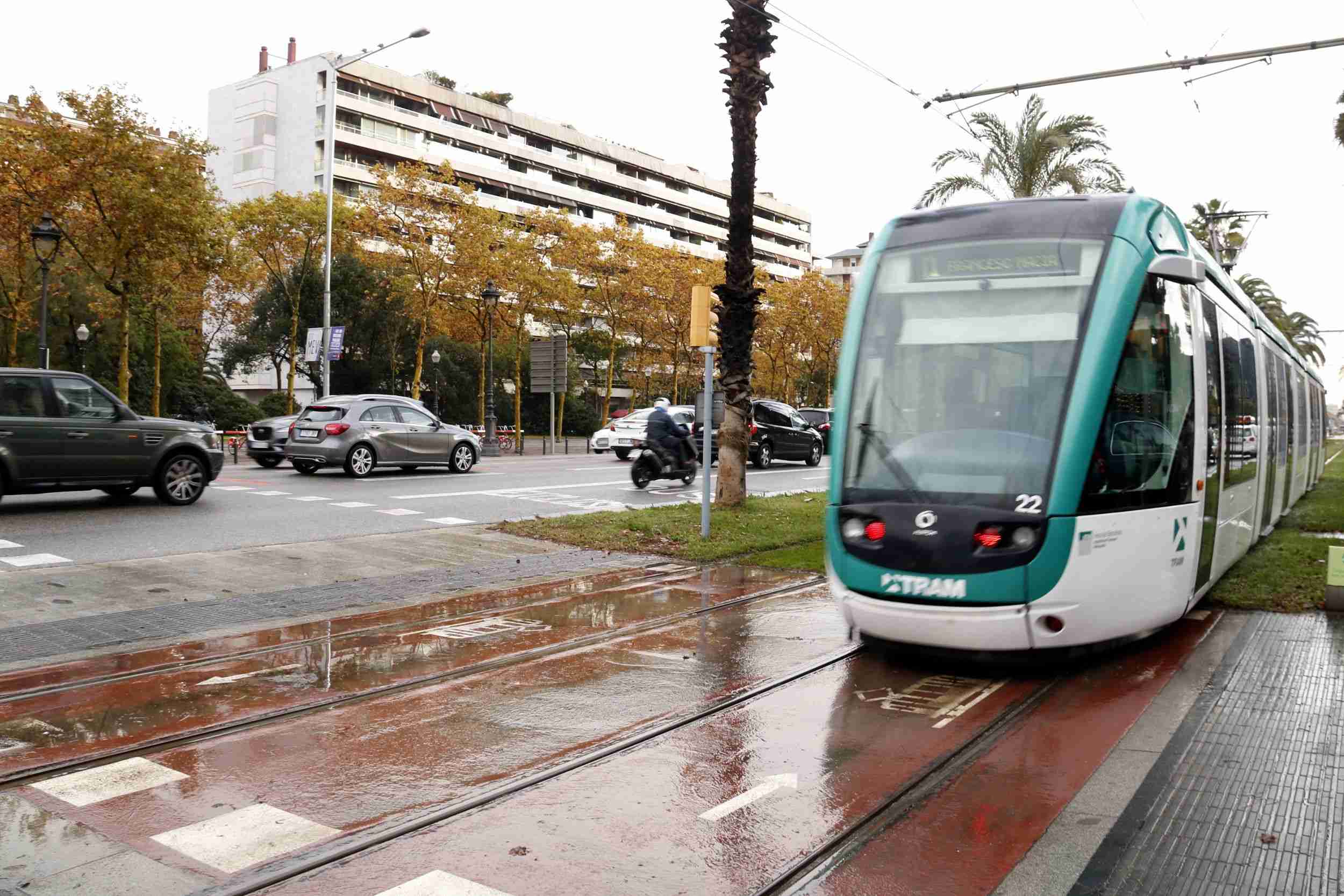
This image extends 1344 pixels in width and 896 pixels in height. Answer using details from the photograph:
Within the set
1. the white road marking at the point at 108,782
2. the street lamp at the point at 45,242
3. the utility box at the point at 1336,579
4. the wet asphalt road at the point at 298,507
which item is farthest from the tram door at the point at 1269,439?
the street lamp at the point at 45,242

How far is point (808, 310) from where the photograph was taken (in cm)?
6119

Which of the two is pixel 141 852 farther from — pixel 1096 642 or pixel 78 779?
pixel 1096 642

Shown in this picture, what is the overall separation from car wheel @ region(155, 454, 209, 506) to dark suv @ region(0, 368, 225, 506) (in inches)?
0.4

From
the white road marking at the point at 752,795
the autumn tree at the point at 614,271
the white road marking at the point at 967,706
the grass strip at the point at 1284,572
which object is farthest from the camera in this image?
the autumn tree at the point at 614,271

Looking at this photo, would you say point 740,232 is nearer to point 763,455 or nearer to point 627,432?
point 763,455

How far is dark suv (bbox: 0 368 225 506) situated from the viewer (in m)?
13.2

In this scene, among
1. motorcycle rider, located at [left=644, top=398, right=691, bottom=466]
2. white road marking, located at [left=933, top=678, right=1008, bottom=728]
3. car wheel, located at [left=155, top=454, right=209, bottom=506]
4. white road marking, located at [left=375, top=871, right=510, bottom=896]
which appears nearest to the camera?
white road marking, located at [left=375, top=871, right=510, bottom=896]

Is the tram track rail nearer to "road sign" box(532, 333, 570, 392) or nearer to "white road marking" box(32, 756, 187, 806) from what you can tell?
"white road marking" box(32, 756, 187, 806)

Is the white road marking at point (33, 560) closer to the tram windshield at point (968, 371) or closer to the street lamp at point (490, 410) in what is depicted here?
the tram windshield at point (968, 371)

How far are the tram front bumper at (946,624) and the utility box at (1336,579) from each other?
388cm

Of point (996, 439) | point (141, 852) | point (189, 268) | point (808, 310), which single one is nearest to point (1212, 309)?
point (996, 439)

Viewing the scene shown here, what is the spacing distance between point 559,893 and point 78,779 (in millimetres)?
2391

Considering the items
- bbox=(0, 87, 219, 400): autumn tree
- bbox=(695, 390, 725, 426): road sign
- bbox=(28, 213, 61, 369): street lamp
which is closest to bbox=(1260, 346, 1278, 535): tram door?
bbox=(695, 390, 725, 426): road sign

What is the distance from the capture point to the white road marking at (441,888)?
3584 millimetres
